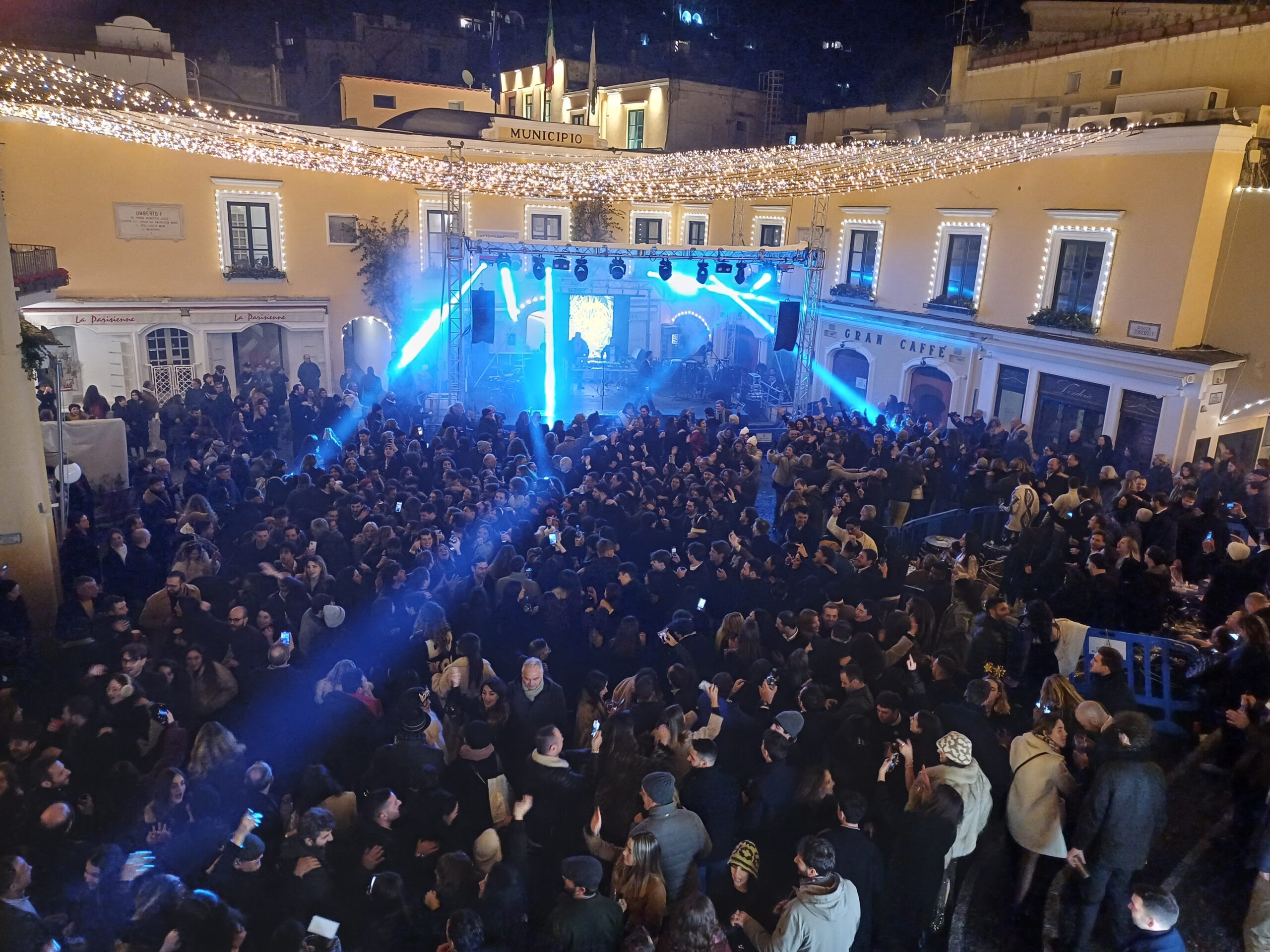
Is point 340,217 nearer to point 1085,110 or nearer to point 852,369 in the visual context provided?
point 852,369

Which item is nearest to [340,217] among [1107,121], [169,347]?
[169,347]

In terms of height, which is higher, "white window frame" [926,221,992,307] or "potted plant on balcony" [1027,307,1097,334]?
"white window frame" [926,221,992,307]

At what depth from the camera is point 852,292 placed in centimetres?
1980

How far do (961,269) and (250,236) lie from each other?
49.6ft

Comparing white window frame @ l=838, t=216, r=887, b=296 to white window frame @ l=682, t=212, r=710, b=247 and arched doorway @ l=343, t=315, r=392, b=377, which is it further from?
arched doorway @ l=343, t=315, r=392, b=377

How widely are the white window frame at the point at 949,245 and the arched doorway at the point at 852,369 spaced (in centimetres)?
268

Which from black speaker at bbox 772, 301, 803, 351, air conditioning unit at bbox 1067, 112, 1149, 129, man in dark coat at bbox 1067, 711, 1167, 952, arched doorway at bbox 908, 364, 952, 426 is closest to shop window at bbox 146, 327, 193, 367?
black speaker at bbox 772, 301, 803, 351

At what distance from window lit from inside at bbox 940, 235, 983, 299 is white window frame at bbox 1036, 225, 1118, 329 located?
1614 mm

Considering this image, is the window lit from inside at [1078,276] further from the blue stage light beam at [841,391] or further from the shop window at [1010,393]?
the blue stage light beam at [841,391]

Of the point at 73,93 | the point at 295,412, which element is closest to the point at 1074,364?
the point at 295,412

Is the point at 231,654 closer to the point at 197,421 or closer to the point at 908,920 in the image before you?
the point at 908,920

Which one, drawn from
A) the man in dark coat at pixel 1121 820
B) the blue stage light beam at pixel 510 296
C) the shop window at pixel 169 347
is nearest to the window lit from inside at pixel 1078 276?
the man in dark coat at pixel 1121 820

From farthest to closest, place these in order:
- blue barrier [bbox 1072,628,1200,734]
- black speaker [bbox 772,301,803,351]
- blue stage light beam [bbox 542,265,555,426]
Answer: blue stage light beam [bbox 542,265,555,426], black speaker [bbox 772,301,803,351], blue barrier [bbox 1072,628,1200,734]

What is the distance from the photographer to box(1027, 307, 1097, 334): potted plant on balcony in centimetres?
1417
